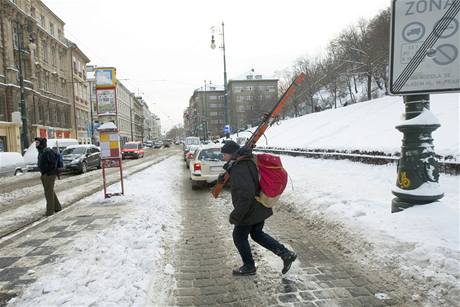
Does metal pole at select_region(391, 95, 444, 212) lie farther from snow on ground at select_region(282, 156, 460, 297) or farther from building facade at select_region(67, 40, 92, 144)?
building facade at select_region(67, 40, 92, 144)

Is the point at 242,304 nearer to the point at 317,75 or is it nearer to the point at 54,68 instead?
the point at 54,68

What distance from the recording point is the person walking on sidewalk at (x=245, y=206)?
4066 millimetres

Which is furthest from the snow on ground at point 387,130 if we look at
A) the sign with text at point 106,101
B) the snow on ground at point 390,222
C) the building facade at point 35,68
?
the building facade at point 35,68

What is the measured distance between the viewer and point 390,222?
554 centimetres

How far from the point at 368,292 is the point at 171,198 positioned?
286 inches

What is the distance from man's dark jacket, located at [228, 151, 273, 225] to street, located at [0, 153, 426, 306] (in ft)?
2.55

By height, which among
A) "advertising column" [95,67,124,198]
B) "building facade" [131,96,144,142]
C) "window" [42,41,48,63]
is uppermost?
"window" [42,41,48,63]

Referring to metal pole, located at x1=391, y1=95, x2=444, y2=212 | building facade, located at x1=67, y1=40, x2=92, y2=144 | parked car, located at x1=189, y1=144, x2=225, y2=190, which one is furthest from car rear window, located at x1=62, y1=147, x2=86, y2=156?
building facade, located at x1=67, y1=40, x2=92, y2=144

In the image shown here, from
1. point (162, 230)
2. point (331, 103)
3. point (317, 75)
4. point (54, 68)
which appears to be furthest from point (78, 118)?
point (162, 230)

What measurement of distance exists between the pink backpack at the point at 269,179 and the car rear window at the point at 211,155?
774 centimetres

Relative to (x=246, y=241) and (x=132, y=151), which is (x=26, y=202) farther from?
(x=132, y=151)

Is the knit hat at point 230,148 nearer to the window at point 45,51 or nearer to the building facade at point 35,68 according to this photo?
the building facade at point 35,68

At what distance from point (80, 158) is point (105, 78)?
11.8m

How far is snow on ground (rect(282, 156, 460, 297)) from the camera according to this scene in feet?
13.7
